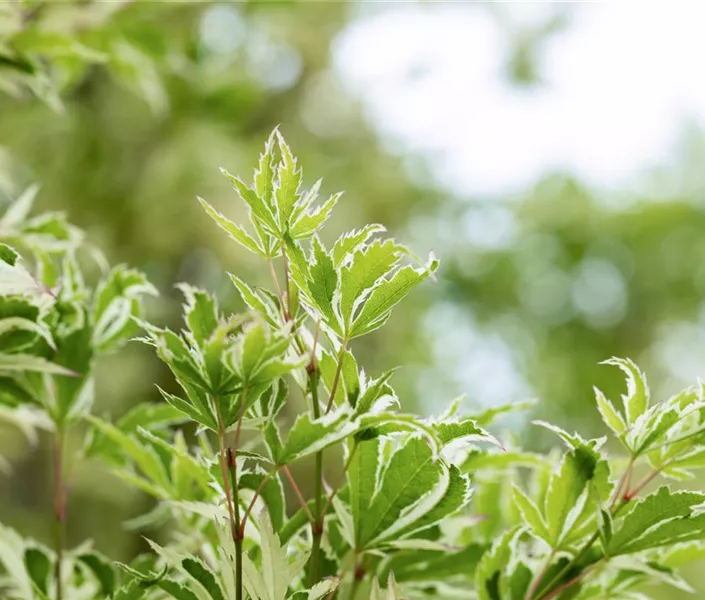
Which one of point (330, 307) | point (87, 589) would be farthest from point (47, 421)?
point (330, 307)

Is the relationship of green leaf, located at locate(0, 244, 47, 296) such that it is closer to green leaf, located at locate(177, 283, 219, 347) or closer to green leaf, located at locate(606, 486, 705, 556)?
green leaf, located at locate(177, 283, 219, 347)

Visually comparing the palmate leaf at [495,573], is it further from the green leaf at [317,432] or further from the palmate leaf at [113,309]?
the palmate leaf at [113,309]

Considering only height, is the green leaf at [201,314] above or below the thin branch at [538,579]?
above

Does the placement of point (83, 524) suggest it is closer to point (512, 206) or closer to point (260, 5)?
point (260, 5)

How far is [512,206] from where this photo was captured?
15.0ft

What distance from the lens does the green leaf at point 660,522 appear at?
14.5 inches

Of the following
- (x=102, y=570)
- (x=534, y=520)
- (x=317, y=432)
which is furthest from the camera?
(x=102, y=570)

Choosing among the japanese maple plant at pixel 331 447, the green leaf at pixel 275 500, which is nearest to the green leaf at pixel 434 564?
the japanese maple plant at pixel 331 447

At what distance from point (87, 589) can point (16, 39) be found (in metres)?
0.45

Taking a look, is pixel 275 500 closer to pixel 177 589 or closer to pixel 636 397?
pixel 177 589

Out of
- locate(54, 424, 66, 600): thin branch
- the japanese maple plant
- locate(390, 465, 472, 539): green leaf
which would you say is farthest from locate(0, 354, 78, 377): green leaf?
locate(390, 465, 472, 539): green leaf

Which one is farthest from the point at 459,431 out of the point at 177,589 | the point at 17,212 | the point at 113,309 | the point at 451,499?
the point at 17,212

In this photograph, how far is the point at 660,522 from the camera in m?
0.38

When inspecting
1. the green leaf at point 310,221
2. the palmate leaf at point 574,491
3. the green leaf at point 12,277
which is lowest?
the palmate leaf at point 574,491
